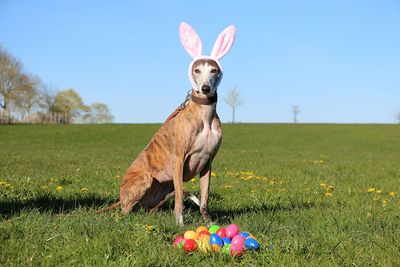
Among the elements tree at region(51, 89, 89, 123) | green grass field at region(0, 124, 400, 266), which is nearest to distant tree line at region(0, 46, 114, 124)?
tree at region(51, 89, 89, 123)

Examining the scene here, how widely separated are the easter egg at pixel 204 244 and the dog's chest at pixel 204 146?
1.26 m

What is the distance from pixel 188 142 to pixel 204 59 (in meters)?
0.90

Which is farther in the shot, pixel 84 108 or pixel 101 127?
pixel 84 108

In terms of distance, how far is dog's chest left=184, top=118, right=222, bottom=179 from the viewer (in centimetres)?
453

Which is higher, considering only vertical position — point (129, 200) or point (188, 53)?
point (188, 53)

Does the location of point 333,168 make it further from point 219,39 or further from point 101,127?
point 101,127

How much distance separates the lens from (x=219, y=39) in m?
4.69

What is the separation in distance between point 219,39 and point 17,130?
39.8 metres

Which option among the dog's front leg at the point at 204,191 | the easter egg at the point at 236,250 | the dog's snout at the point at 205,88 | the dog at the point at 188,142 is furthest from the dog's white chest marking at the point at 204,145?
the easter egg at the point at 236,250

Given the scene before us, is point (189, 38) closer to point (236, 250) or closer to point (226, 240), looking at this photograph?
point (226, 240)

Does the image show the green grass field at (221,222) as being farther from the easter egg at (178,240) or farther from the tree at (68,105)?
the tree at (68,105)

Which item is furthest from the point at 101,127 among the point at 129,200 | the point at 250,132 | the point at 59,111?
the point at 129,200

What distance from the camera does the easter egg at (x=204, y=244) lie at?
133 inches

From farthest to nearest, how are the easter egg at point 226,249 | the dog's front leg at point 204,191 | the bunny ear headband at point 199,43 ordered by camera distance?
the dog's front leg at point 204,191 → the bunny ear headband at point 199,43 → the easter egg at point 226,249
